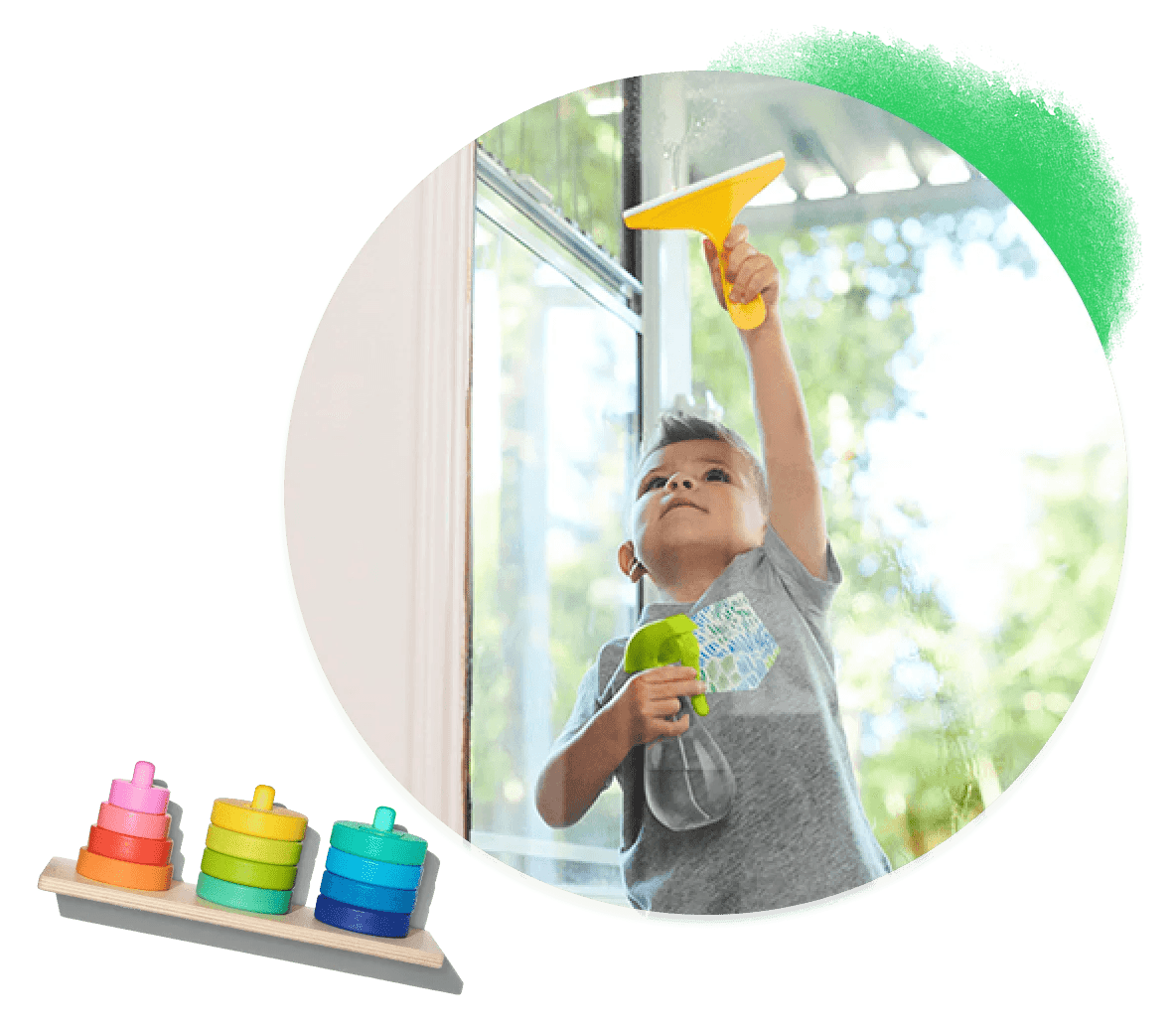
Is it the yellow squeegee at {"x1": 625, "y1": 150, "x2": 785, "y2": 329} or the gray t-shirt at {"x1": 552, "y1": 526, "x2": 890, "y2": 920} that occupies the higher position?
the yellow squeegee at {"x1": 625, "y1": 150, "x2": 785, "y2": 329}

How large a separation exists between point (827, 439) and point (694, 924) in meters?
0.40

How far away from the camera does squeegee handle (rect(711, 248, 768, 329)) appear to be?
0.93 m

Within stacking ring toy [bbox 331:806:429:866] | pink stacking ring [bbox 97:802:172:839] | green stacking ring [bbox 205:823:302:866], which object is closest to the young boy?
stacking ring toy [bbox 331:806:429:866]

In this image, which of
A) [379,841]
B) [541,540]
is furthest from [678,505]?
[379,841]

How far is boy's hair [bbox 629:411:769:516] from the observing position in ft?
3.03

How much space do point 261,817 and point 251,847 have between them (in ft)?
0.08

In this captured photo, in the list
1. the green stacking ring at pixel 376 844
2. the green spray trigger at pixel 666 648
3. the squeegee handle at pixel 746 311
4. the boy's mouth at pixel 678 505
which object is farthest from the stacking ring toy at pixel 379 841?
the squeegee handle at pixel 746 311

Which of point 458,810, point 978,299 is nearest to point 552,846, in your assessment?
point 458,810

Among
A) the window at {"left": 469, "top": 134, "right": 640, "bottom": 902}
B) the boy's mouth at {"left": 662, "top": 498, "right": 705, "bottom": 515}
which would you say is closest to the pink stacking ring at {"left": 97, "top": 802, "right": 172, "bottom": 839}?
the window at {"left": 469, "top": 134, "right": 640, "bottom": 902}

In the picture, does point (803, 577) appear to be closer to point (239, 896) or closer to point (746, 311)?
point (746, 311)

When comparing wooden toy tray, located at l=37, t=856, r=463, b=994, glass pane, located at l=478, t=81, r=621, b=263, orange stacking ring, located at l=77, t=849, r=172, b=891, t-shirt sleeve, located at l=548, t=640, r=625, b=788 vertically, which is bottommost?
wooden toy tray, located at l=37, t=856, r=463, b=994

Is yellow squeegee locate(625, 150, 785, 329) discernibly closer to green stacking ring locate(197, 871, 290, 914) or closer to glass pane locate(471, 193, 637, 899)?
glass pane locate(471, 193, 637, 899)

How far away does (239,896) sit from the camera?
0.93 metres

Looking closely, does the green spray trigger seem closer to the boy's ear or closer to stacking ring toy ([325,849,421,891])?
the boy's ear
